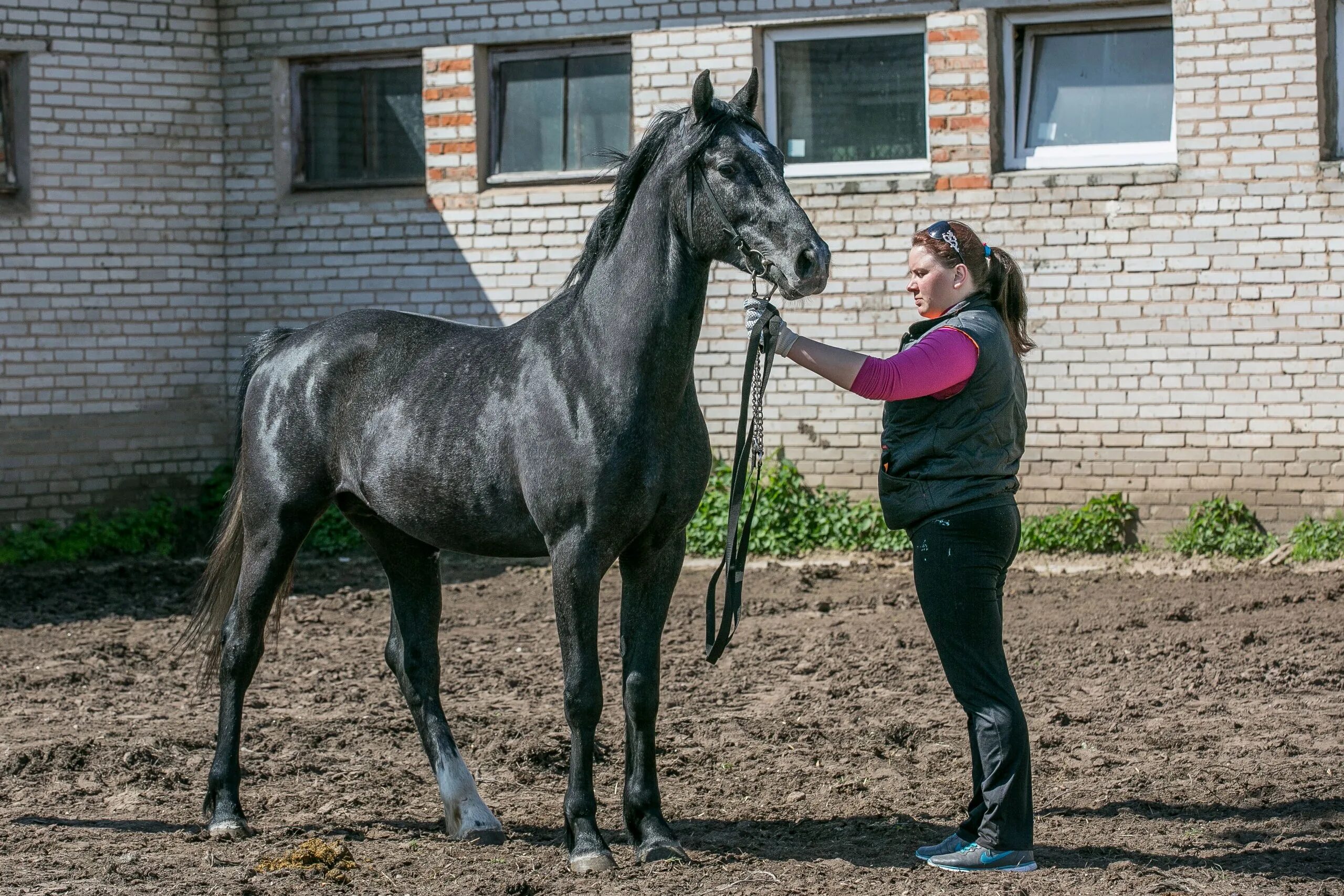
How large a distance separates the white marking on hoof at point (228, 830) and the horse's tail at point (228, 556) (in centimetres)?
71

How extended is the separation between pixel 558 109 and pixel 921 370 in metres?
7.46

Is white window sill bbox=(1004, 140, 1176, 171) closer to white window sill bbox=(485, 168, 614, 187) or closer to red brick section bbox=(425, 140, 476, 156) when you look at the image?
white window sill bbox=(485, 168, 614, 187)

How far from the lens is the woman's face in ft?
14.2

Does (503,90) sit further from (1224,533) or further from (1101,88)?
(1224,533)

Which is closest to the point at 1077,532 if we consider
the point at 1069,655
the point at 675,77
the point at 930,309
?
the point at 1069,655

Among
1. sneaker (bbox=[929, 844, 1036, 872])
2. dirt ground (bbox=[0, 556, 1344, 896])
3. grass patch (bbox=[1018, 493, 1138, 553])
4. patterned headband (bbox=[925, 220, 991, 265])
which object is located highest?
patterned headband (bbox=[925, 220, 991, 265])

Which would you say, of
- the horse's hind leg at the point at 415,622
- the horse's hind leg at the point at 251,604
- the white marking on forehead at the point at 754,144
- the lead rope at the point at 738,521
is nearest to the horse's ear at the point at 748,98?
Answer: the white marking on forehead at the point at 754,144

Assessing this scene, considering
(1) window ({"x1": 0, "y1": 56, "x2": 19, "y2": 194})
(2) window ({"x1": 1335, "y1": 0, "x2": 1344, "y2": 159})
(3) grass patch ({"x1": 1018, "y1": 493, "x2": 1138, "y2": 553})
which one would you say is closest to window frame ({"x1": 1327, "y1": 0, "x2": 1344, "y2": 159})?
(2) window ({"x1": 1335, "y1": 0, "x2": 1344, "y2": 159})

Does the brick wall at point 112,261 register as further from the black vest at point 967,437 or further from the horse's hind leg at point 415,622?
the black vest at point 967,437

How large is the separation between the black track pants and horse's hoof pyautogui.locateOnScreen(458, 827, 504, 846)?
5.23ft

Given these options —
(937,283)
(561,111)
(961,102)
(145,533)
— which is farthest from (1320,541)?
(145,533)

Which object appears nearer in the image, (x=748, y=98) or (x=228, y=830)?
(x=748, y=98)

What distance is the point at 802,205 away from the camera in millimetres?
10391

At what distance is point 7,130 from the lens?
1081cm
